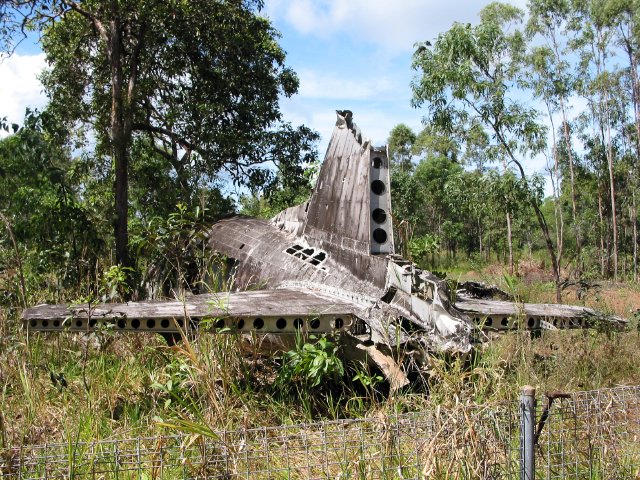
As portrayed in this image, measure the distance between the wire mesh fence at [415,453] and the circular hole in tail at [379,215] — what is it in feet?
13.6

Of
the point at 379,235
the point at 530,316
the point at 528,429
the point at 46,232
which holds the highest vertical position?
the point at 46,232

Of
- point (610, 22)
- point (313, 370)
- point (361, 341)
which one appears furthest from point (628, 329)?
point (610, 22)

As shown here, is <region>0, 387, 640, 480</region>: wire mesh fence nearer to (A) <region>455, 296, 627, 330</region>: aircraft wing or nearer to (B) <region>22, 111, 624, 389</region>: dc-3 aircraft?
(B) <region>22, 111, 624, 389</region>: dc-3 aircraft

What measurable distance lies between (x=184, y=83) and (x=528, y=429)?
1446cm

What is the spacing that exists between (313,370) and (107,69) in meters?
12.8

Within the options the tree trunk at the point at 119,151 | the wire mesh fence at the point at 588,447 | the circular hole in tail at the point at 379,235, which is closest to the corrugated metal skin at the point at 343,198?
the circular hole in tail at the point at 379,235

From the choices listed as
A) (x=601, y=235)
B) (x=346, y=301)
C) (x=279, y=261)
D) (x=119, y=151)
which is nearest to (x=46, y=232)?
(x=119, y=151)

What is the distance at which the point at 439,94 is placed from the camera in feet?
55.2

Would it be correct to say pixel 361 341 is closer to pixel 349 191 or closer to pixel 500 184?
pixel 349 191

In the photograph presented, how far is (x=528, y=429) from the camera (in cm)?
347

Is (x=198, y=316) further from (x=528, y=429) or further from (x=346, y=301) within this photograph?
(x=528, y=429)

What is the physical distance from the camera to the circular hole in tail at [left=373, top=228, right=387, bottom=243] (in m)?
8.18

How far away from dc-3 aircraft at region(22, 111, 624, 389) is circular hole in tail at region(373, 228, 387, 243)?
0.01 m

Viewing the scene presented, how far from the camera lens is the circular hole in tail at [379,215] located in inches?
324
